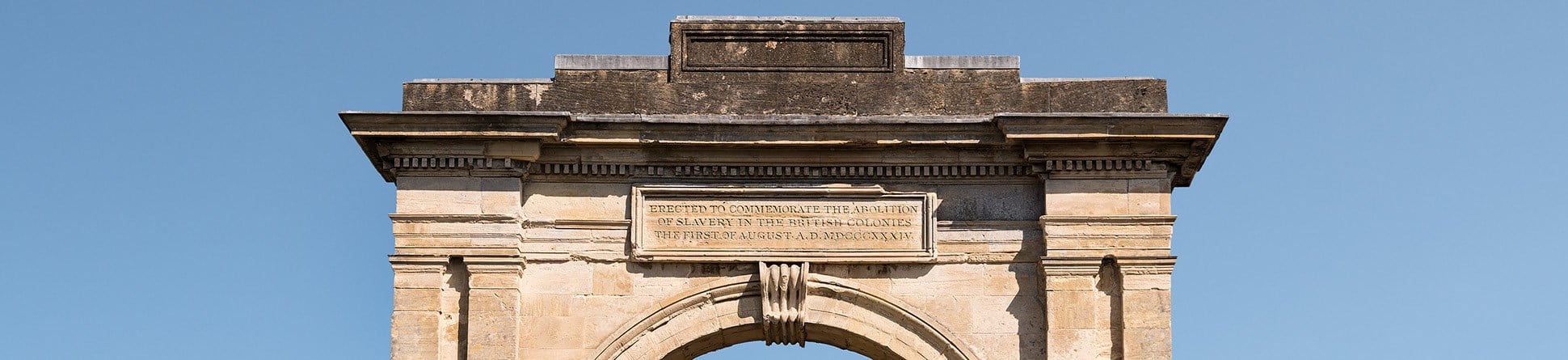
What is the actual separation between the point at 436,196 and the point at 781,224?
270cm

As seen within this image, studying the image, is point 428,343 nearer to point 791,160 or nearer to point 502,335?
point 502,335

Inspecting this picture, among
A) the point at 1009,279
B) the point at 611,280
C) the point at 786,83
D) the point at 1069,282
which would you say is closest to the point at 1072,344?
the point at 1069,282

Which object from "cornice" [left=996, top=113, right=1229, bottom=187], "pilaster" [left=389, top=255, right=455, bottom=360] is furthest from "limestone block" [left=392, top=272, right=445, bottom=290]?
"cornice" [left=996, top=113, right=1229, bottom=187]

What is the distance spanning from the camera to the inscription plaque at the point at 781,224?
18.6 metres

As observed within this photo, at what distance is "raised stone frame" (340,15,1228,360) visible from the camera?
722 inches

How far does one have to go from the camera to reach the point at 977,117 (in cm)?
1852

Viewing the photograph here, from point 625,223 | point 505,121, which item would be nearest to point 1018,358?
point 625,223

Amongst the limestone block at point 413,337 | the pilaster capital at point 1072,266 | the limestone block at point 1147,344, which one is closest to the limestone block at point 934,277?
the pilaster capital at point 1072,266

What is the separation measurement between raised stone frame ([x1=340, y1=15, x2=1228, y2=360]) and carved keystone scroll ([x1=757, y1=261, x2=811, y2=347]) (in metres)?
0.02

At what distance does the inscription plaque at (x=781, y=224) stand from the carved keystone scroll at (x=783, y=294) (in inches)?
3.7

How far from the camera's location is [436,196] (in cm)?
1853

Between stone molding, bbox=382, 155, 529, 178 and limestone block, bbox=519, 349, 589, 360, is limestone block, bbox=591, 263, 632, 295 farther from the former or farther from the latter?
stone molding, bbox=382, 155, 529, 178

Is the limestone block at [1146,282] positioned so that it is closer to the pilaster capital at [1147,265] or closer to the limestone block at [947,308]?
the pilaster capital at [1147,265]

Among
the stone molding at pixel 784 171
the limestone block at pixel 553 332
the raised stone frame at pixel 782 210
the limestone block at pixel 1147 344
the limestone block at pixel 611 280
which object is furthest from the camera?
the stone molding at pixel 784 171
